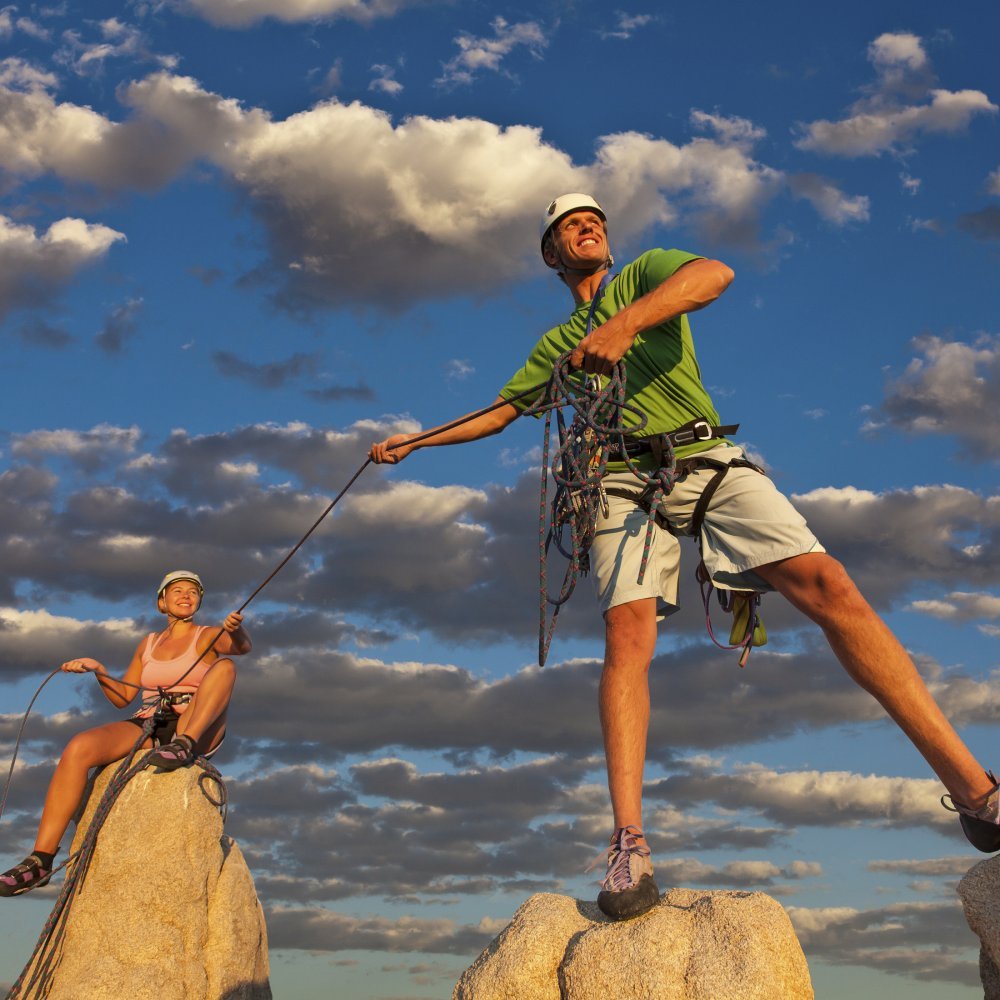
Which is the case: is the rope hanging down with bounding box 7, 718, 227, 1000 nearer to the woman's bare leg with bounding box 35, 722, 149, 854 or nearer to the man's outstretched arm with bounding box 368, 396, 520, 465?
the woman's bare leg with bounding box 35, 722, 149, 854

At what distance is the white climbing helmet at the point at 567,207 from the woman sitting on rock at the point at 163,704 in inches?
190

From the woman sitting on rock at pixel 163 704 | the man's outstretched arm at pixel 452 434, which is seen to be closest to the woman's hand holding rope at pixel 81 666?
the woman sitting on rock at pixel 163 704

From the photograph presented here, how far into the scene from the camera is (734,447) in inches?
275

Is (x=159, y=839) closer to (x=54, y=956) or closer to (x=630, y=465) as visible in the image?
(x=54, y=956)

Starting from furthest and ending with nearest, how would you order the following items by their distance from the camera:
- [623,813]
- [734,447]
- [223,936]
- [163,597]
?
[163,597] → [223,936] → [734,447] → [623,813]

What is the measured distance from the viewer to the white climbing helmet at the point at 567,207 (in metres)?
7.28

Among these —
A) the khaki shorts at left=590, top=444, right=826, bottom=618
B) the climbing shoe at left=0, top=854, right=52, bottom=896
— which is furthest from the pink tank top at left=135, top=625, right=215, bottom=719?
the khaki shorts at left=590, top=444, right=826, bottom=618

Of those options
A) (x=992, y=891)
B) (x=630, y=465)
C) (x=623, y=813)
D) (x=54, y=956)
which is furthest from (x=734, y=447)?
(x=54, y=956)

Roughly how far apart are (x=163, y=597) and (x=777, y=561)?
6475 mm

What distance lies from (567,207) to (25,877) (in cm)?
680

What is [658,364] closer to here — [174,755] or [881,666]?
[881,666]

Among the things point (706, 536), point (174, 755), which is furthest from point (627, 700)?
point (174, 755)

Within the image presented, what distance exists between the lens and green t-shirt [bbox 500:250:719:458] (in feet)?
22.9

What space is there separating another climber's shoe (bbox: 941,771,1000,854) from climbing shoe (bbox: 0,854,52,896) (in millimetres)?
7098
